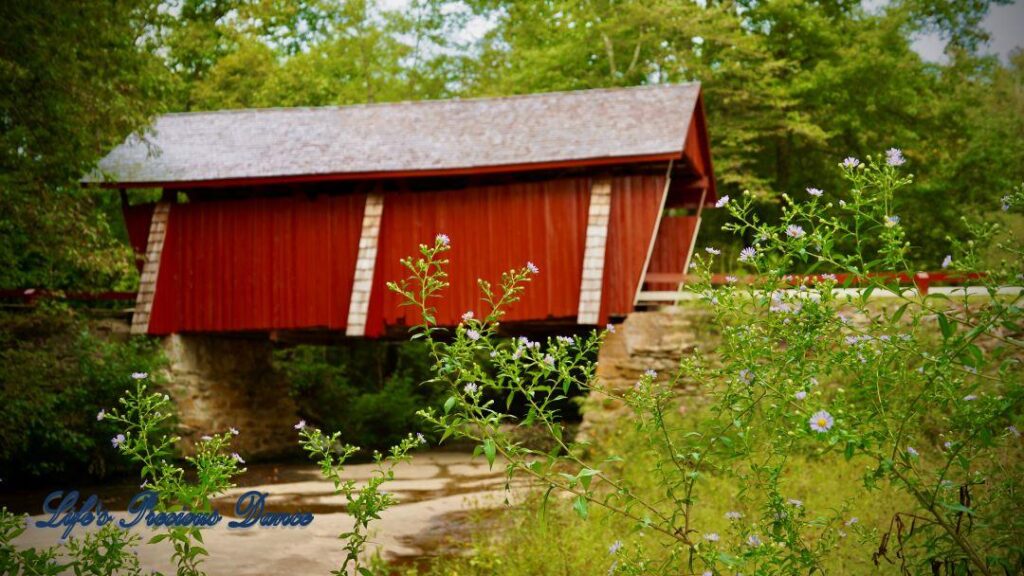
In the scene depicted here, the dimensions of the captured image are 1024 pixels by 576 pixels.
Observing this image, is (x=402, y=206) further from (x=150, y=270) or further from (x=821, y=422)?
(x=821, y=422)

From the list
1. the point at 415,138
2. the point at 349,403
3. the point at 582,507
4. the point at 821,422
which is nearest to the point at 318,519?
the point at 582,507

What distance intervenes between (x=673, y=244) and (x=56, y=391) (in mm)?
9320

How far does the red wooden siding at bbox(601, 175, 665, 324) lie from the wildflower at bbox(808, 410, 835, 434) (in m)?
10.0

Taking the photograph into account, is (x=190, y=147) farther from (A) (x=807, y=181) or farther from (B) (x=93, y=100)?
(A) (x=807, y=181)

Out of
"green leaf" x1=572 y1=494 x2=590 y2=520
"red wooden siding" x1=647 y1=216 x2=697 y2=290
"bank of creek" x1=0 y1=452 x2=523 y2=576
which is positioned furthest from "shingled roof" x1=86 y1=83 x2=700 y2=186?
"green leaf" x1=572 y1=494 x2=590 y2=520

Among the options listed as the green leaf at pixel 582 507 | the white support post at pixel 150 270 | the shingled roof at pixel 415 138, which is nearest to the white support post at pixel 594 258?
the shingled roof at pixel 415 138

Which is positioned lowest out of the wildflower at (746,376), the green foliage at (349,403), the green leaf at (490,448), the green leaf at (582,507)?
the green foliage at (349,403)

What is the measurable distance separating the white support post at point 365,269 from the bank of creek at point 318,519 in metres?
2.10

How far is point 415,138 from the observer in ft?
44.4

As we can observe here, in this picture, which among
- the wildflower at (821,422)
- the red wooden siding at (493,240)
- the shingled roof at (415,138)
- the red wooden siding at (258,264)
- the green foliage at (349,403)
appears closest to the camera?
the wildflower at (821,422)

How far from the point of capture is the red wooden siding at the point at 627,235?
12.6 metres

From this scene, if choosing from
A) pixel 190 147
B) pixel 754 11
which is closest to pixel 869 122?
pixel 754 11

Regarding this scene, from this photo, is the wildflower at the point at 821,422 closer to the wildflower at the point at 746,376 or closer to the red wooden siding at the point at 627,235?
the wildflower at the point at 746,376

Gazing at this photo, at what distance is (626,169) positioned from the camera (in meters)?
12.9
